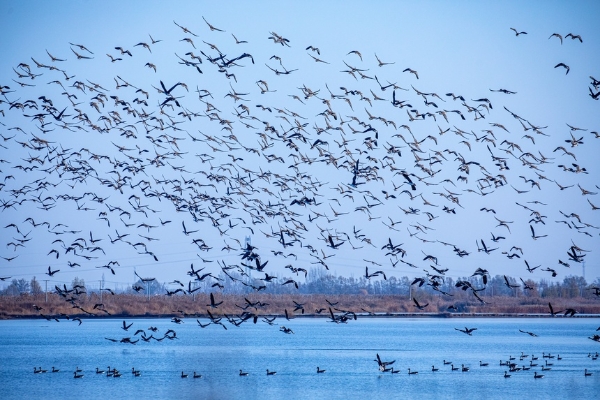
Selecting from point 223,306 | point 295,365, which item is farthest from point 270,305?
point 295,365

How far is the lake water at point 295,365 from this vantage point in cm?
4153

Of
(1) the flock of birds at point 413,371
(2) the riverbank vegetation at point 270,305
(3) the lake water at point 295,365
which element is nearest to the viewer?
(3) the lake water at point 295,365

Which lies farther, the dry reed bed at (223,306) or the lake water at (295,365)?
the dry reed bed at (223,306)

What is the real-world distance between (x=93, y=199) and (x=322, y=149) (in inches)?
A: 466

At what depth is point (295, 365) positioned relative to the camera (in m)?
54.0

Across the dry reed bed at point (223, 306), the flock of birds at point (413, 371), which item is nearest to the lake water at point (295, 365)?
the flock of birds at point (413, 371)

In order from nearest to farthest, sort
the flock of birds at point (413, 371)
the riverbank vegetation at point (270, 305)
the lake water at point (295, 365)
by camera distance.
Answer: the lake water at point (295, 365)
the flock of birds at point (413, 371)
the riverbank vegetation at point (270, 305)

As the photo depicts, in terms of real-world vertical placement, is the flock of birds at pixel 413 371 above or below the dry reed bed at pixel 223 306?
below

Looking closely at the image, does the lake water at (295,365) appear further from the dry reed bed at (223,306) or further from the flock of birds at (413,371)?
the dry reed bed at (223,306)

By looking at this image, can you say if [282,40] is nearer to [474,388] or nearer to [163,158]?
[163,158]

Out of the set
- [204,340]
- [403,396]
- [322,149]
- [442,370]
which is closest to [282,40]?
[322,149]

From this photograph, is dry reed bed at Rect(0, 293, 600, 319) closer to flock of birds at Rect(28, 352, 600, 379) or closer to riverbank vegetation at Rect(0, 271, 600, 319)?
riverbank vegetation at Rect(0, 271, 600, 319)

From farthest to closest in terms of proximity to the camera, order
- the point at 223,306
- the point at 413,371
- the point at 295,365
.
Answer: the point at 223,306 → the point at 295,365 → the point at 413,371

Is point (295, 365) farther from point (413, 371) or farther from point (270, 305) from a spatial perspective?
point (270, 305)
